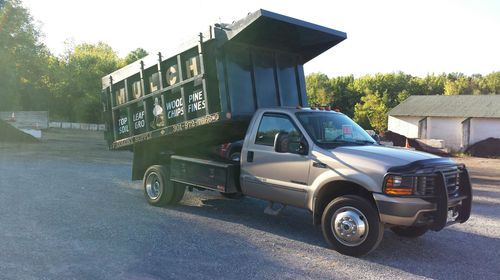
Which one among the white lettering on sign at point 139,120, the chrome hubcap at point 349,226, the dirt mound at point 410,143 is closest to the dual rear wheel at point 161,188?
the white lettering on sign at point 139,120

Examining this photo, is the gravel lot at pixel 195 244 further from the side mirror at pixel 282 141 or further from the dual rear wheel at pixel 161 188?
the side mirror at pixel 282 141

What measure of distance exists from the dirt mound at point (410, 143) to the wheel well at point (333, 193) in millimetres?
28303

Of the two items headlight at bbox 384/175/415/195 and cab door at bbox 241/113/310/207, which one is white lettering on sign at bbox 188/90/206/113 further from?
headlight at bbox 384/175/415/195

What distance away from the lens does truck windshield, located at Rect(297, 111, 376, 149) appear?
21.5 feet

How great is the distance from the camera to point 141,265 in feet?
17.2

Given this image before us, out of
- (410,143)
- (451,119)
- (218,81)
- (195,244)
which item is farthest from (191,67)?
(451,119)

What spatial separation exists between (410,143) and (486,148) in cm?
696

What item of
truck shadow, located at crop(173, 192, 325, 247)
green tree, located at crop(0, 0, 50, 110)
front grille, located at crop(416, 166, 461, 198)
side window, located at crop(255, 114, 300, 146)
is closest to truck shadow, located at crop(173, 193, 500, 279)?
truck shadow, located at crop(173, 192, 325, 247)

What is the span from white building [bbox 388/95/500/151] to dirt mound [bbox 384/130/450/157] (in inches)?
258

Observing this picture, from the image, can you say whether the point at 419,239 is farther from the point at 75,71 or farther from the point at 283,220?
the point at 75,71

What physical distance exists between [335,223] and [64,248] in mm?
3564

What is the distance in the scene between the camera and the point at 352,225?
5797 mm

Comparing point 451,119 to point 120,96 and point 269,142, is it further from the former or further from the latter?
point 269,142

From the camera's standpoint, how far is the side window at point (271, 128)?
6832 mm
